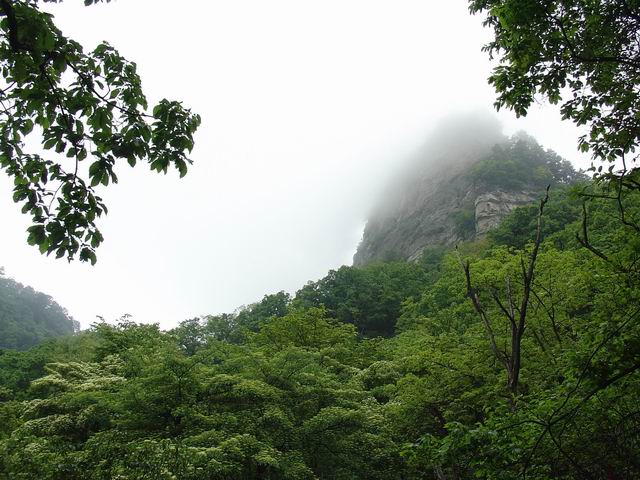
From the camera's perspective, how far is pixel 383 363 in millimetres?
16984

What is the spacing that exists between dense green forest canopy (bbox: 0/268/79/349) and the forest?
50064 mm

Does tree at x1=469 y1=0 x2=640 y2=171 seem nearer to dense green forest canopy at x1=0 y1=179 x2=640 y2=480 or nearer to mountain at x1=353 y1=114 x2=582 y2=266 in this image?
dense green forest canopy at x1=0 y1=179 x2=640 y2=480

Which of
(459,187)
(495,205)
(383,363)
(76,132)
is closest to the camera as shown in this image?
(76,132)

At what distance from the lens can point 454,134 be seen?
3986 inches

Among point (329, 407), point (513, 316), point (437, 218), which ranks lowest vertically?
point (329, 407)

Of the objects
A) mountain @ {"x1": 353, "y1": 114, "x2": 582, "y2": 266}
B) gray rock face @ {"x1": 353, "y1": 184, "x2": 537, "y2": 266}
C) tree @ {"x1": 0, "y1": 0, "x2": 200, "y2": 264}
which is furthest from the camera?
mountain @ {"x1": 353, "y1": 114, "x2": 582, "y2": 266}

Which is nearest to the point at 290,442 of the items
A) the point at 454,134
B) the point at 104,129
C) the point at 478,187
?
the point at 104,129

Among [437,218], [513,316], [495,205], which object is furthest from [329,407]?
[437,218]

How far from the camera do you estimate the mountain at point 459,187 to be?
212 ft

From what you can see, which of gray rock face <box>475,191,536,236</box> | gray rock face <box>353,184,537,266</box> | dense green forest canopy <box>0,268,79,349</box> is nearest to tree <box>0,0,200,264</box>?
gray rock face <box>353,184,537,266</box>

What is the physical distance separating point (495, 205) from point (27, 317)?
265 ft

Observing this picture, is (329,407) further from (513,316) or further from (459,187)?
(459,187)

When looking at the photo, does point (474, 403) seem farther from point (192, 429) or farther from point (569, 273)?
point (192, 429)

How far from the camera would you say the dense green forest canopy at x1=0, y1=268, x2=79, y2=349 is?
6506cm
